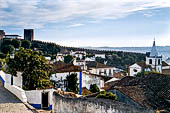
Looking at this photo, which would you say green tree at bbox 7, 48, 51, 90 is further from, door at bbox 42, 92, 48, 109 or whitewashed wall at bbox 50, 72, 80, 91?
whitewashed wall at bbox 50, 72, 80, 91

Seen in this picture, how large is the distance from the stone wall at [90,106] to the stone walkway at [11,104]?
4.74ft

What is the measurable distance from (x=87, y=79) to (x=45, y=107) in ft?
24.2

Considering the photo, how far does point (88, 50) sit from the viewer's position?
71.4 metres

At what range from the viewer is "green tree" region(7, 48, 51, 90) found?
13.3 m

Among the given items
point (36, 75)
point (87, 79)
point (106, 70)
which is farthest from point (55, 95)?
point (106, 70)

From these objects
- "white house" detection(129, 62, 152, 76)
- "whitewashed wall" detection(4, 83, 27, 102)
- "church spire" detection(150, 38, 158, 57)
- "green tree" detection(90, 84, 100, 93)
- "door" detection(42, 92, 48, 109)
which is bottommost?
"white house" detection(129, 62, 152, 76)

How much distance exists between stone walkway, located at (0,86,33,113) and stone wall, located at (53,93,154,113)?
1.44m

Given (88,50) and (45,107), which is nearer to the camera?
(45,107)

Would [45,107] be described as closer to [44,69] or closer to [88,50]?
[44,69]

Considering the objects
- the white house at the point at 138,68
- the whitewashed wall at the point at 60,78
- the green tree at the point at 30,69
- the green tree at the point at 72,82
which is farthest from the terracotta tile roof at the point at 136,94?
the white house at the point at 138,68

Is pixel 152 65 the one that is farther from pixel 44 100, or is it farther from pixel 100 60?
pixel 44 100

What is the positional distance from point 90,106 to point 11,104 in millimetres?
4469

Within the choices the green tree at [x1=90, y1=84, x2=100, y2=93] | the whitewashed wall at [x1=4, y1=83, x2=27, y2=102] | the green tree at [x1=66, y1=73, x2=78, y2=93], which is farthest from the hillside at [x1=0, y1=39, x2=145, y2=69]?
the whitewashed wall at [x1=4, y1=83, x2=27, y2=102]

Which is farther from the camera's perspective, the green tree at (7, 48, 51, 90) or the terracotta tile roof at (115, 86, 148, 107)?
the green tree at (7, 48, 51, 90)
